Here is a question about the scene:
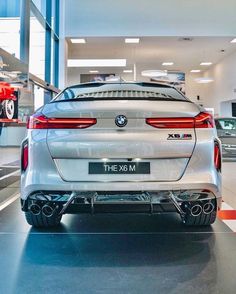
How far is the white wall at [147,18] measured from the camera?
10.2m

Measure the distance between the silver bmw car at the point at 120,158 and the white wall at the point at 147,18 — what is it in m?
8.55

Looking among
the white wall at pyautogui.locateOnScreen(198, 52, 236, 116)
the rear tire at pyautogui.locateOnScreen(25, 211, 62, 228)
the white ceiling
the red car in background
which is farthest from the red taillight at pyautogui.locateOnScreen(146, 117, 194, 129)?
the white wall at pyautogui.locateOnScreen(198, 52, 236, 116)

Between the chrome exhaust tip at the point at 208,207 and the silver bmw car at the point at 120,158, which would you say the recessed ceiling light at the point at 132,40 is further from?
the chrome exhaust tip at the point at 208,207

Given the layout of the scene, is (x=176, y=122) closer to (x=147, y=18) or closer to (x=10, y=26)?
(x=10, y=26)

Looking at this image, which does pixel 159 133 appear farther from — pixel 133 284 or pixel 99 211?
pixel 133 284

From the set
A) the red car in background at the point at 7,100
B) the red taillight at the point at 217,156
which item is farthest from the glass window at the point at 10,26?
the red taillight at the point at 217,156

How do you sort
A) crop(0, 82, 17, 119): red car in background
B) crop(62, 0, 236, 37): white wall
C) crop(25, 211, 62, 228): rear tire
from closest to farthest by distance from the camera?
crop(25, 211, 62, 228): rear tire < crop(0, 82, 17, 119): red car in background < crop(62, 0, 236, 37): white wall

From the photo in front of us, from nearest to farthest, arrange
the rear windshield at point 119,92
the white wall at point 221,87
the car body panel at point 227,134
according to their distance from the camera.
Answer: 1. the rear windshield at point 119,92
2. the car body panel at point 227,134
3. the white wall at point 221,87

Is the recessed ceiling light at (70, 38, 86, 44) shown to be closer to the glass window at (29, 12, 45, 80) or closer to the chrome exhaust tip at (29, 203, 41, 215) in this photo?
the glass window at (29, 12, 45, 80)

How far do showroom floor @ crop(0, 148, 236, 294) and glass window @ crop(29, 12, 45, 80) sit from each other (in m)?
5.07

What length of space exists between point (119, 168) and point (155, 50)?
1097 centimetres

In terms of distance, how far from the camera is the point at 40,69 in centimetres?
866

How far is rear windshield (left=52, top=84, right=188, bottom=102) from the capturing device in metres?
2.64

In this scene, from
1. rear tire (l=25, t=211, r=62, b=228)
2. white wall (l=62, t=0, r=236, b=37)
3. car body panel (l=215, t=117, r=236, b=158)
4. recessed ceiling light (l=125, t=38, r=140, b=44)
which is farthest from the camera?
recessed ceiling light (l=125, t=38, r=140, b=44)
